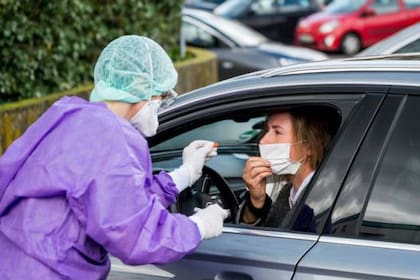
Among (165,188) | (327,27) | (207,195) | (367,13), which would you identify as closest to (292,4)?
(327,27)

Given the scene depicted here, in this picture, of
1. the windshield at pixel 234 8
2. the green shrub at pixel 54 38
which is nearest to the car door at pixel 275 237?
the green shrub at pixel 54 38

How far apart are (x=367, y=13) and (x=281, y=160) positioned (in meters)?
16.4

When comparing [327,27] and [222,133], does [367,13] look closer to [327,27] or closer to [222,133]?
[327,27]

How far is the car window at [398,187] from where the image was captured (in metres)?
3.08

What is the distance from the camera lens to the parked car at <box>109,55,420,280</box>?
10.0ft

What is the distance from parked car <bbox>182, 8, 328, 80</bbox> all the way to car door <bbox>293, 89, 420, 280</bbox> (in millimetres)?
10293

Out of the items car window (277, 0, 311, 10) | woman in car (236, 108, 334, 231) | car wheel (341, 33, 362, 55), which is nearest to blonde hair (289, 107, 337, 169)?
woman in car (236, 108, 334, 231)

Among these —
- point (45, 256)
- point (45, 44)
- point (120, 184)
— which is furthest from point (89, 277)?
point (45, 44)

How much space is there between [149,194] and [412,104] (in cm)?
86

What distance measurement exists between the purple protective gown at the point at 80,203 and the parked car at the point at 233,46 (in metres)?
10.5

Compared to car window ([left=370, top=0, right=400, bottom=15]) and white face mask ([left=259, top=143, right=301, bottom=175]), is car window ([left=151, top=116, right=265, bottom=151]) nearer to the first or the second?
white face mask ([left=259, top=143, right=301, bottom=175])

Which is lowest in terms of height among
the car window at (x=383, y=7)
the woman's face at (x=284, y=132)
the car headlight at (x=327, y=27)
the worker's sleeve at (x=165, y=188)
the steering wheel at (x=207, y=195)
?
the car headlight at (x=327, y=27)

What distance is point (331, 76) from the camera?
3.33m

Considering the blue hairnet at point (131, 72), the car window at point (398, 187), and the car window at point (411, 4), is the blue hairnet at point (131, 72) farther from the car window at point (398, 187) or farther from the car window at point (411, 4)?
the car window at point (411, 4)
